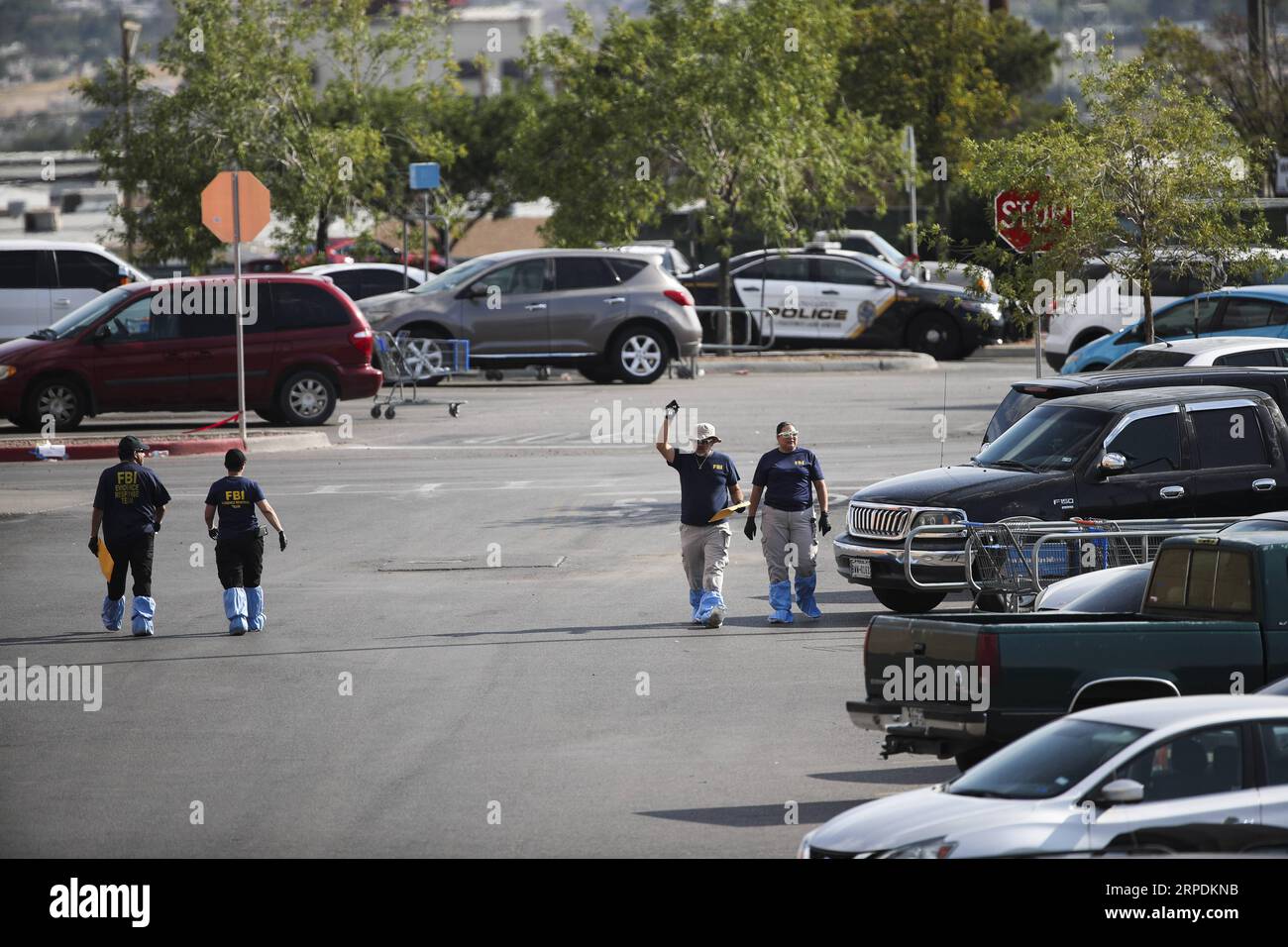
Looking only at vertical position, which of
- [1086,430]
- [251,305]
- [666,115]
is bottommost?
[1086,430]

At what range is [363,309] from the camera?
98.7 feet

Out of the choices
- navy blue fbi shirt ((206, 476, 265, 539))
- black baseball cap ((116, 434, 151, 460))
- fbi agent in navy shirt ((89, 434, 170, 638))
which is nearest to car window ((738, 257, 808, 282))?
black baseball cap ((116, 434, 151, 460))

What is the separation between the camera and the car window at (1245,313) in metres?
25.4

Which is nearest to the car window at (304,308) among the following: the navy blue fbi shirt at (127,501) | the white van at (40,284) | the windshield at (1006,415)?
the white van at (40,284)

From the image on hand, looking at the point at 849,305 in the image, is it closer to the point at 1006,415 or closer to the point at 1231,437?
the point at 1006,415

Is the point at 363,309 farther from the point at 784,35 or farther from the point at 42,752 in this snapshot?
the point at 42,752

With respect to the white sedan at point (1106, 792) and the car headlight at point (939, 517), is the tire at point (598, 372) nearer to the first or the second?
the car headlight at point (939, 517)

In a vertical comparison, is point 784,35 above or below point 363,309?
above

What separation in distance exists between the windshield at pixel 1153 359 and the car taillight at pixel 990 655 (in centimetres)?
1179

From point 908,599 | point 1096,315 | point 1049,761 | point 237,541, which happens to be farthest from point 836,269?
point 1049,761

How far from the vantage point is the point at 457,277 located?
30.5m
